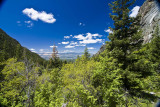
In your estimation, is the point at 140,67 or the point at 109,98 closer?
the point at 109,98

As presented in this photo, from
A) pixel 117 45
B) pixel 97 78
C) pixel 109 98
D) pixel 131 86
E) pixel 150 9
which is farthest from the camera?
pixel 150 9

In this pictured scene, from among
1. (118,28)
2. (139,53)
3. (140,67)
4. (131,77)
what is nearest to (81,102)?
(131,77)

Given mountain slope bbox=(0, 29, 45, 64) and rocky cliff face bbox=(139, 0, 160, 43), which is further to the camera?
rocky cliff face bbox=(139, 0, 160, 43)

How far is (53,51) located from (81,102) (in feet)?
71.4

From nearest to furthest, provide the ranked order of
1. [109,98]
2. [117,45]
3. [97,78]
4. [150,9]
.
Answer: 1. [109,98]
2. [97,78]
3. [117,45]
4. [150,9]

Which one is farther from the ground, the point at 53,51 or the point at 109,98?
the point at 53,51

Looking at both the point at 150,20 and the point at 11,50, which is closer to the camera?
the point at 150,20

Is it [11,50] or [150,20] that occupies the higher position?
[150,20]

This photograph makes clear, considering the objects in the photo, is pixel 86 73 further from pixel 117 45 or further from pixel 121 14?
pixel 121 14

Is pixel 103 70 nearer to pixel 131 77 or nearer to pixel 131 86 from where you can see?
pixel 131 77

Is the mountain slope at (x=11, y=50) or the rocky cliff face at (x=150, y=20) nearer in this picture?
the mountain slope at (x=11, y=50)

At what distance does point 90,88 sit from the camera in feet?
21.8

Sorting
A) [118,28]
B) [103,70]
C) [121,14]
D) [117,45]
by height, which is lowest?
[103,70]

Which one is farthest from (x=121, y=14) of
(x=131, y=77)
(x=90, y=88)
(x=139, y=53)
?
(x=90, y=88)
